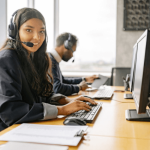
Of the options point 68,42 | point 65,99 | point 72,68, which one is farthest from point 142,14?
point 65,99

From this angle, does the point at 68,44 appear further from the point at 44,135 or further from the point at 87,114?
the point at 44,135

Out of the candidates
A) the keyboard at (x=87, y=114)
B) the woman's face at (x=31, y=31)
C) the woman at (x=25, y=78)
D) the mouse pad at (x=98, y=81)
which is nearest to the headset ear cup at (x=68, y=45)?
the mouse pad at (x=98, y=81)

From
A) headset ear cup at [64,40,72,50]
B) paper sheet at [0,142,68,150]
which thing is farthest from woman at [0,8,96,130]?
headset ear cup at [64,40,72,50]

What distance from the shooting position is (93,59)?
12.4 ft

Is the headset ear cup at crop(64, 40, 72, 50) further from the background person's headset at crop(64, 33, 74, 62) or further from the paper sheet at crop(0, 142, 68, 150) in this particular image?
the paper sheet at crop(0, 142, 68, 150)

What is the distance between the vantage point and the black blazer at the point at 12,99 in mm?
947

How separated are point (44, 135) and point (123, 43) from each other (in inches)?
119

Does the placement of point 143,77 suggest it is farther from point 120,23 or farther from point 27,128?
point 120,23

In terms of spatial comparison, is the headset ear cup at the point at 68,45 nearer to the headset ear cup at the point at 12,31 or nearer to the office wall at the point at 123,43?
the headset ear cup at the point at 12,31

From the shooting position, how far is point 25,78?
43.6 inches

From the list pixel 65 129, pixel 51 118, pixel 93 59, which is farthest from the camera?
pixel 93 59

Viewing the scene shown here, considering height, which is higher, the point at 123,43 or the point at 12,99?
the point at 123,43

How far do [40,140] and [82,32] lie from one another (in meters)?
3.24

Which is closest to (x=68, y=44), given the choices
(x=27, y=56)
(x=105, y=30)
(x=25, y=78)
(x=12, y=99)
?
(x=27, y=56)
